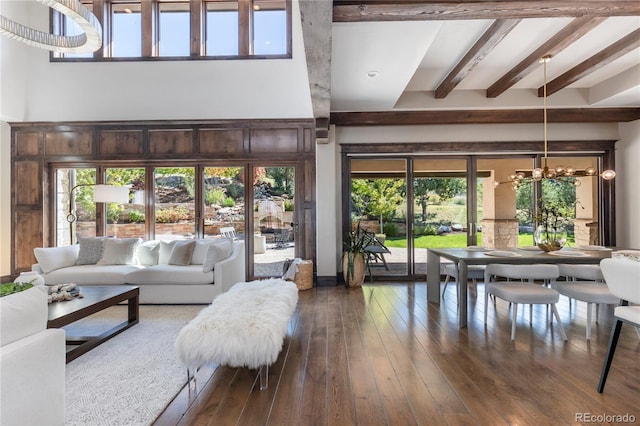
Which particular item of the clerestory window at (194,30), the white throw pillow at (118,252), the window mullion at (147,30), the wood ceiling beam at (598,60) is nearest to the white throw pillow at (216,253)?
the white throw pillow at (118,252)

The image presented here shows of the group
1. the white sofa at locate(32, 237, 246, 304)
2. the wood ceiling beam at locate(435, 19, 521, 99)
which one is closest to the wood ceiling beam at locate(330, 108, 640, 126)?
the wood ceiling beam at locate(435, 19, 521, 99)

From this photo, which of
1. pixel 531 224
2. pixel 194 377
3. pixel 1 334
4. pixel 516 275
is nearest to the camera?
pixel 1 334

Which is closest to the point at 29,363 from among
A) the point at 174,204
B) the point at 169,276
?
the point at 169,276

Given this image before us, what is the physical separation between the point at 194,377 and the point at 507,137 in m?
5.93

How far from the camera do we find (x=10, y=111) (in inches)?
219

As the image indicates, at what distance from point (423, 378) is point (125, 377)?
2179mm

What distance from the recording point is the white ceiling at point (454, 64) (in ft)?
10.6

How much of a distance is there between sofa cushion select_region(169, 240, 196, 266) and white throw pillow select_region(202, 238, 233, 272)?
0.39 m

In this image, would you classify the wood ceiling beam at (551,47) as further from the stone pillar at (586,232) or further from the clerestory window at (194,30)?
the clerestory window at (194,30)

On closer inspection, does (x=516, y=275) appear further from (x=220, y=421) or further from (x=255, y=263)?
(x=255, y=263)

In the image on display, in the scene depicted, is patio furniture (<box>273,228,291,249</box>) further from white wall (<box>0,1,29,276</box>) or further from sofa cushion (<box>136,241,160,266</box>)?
white wall (<box>0,1,29,276</box>)

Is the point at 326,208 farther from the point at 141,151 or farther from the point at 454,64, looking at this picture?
the point at 141,151

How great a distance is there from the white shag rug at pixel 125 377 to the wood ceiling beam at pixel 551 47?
4.77 metres

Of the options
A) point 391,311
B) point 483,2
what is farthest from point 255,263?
point 483,2
